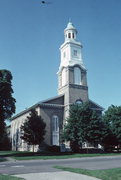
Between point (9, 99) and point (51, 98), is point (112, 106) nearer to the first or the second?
point (51, 98)

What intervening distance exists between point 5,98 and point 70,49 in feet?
67.2

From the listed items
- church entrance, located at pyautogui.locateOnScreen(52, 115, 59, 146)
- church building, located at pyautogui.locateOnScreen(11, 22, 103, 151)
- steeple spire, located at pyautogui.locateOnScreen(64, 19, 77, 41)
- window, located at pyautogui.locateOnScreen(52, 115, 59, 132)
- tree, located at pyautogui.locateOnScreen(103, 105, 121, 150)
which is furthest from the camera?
steeple spire, located at pyautogui.locateOnScreen(64, 19, 77, 41)

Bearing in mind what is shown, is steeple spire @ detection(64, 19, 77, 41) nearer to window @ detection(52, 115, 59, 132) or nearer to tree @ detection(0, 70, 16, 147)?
window @ detection(52, 115, 59, 132)

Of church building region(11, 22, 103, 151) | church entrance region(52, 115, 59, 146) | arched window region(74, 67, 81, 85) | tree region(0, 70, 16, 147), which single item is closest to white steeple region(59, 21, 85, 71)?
church building region(11, 22, 103, 151)

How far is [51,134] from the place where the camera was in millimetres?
40594

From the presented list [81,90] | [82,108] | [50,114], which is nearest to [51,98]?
[50,114]

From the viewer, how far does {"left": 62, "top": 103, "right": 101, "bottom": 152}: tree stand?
3256 centimetres

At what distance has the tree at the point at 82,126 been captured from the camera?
107ft

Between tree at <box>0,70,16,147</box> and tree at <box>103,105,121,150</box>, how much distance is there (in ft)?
55.0

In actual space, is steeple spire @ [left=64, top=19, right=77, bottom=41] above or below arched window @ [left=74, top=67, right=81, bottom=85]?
above

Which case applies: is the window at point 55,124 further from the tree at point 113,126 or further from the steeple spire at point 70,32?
the steeple spire at point 70,32

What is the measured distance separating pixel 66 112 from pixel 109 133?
931 cm

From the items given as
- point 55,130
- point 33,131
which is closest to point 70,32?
point 55,130

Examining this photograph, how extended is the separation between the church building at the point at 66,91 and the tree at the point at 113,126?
5218 millimetres
